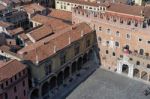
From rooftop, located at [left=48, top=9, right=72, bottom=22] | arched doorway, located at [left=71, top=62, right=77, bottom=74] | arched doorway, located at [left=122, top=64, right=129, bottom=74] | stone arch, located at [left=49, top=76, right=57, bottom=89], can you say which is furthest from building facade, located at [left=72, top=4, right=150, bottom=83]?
stone arch, located at [left=49, top=76, right=57, bottom=89]

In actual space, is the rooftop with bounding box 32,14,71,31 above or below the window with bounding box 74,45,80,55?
above

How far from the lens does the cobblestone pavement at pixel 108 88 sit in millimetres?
53875

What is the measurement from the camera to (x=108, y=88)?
5616 cm

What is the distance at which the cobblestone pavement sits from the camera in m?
53.9

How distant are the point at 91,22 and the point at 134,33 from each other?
9918 millimetres

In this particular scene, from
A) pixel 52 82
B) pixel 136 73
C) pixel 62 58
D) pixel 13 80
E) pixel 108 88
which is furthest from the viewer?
pixel 136 73

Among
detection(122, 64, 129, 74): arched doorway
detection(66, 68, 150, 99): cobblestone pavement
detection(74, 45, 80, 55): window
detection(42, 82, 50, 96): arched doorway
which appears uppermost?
detection(74, 45, 80, 55): window

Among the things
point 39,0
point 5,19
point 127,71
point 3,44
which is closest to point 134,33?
point 127,71

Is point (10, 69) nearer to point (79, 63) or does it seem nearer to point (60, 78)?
point (60, 78)

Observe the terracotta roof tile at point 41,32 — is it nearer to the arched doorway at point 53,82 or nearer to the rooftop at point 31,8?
the arched doorway at point 53,82

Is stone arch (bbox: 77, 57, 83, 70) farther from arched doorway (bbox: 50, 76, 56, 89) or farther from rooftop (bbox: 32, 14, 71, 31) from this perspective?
arched doorway (bbox: 50, 76, 56, 89)

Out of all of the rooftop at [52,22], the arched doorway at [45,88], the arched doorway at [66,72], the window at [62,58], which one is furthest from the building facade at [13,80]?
the rooftop at [52,22]

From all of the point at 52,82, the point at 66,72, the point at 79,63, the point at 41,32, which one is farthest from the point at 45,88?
the point at 41,32

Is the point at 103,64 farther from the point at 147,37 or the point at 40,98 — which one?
the point at 40,98
